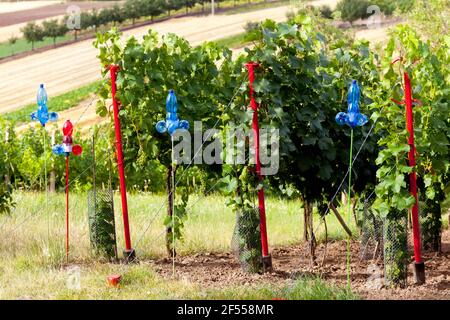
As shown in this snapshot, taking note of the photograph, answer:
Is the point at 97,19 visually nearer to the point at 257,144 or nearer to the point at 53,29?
the point at 53,29

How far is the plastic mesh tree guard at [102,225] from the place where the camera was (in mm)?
8742

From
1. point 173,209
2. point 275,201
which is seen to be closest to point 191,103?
point 173,209

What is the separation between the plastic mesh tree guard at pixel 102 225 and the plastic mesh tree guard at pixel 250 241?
4.28 feet

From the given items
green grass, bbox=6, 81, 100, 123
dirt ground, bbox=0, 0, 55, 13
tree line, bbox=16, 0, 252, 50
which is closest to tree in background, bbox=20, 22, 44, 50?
tree line, bbox=16, 0, 252, 50

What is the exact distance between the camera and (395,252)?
24.5 feet

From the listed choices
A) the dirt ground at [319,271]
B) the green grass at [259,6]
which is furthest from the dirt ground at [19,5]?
the dirt ground at [319,271]

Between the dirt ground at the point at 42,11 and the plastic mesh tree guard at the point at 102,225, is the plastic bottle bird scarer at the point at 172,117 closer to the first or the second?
the plastic mesh tree guard at the point at 102,225

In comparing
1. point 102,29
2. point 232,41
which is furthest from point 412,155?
point 102,29

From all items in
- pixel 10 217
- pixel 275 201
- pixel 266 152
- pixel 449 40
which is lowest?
pixel 275 201

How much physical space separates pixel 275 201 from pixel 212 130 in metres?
6.56

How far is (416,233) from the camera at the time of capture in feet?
24.4

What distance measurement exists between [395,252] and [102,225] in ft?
9.14

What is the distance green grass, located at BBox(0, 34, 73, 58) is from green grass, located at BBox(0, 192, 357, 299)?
29555 mm
